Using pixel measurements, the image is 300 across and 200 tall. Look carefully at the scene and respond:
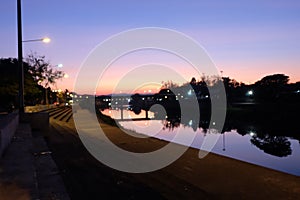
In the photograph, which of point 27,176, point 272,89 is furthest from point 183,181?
point 272,89

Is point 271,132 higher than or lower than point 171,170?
lower

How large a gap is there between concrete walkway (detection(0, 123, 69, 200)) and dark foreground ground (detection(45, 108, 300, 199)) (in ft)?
1.24

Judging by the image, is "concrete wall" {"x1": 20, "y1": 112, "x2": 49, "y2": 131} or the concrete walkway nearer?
the concrete walkway

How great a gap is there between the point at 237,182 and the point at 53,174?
14.5ft

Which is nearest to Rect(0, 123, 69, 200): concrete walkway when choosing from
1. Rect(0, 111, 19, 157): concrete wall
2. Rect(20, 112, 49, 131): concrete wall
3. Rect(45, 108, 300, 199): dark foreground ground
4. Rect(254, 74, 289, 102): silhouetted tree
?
Rect(0, 111, 19, 157): concrete wall

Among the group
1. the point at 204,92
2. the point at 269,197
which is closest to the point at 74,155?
the point at 269,197

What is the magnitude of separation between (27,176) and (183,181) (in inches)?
144

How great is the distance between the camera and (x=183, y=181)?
26.5ft

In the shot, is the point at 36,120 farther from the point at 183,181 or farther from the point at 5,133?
the point at 183,181

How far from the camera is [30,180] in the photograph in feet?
21.1

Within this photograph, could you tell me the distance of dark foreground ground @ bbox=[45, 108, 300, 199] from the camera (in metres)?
6.90

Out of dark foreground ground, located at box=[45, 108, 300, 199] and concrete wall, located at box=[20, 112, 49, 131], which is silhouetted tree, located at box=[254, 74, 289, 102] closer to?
concrete wall, located at box=[20, 112, 49, 131]

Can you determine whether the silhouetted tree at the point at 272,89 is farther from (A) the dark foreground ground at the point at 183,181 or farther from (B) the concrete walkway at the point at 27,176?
(B) the concrete walkway at the point at 27,176

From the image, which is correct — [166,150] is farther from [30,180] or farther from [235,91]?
[235,91]
